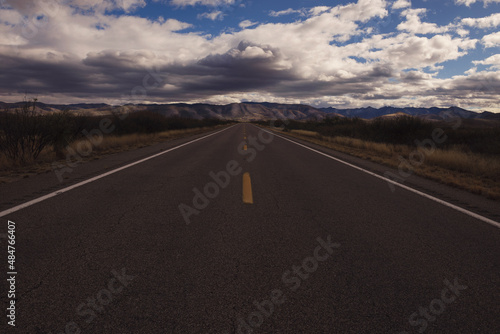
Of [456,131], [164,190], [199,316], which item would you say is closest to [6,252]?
[199,316]

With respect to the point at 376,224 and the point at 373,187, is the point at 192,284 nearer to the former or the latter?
the point at 376,224

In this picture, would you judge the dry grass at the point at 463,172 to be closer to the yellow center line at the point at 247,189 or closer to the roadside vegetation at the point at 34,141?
the yellow center line at the point at 247,189

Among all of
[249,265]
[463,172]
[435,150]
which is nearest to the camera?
[249,265]

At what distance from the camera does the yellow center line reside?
221 inches

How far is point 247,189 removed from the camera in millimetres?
6516

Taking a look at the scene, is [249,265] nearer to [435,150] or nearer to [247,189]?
[247,189]

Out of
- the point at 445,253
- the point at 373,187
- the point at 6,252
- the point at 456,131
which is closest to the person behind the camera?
the point at 6,252

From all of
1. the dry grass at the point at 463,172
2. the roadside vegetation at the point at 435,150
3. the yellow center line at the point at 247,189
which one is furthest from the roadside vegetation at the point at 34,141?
the roadside vegetation at the point at 435,150

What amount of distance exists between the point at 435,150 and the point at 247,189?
11.9 m

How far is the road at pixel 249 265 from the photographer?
2.23m

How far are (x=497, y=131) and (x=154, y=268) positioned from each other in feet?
80.0

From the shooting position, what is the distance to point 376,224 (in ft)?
14.5

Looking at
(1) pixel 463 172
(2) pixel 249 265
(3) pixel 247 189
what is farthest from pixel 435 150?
(2) pixel 249 265

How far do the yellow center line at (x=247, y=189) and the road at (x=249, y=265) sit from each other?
0.10 metres
